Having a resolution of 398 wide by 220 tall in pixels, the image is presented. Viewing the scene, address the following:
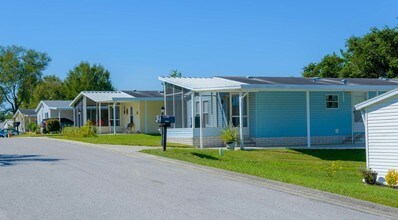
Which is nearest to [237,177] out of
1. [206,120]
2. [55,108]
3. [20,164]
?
[20,164]

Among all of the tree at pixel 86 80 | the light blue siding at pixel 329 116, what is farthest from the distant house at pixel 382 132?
the tree at pixel 86 80

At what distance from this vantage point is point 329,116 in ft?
92.8

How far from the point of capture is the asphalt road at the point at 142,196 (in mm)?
9188

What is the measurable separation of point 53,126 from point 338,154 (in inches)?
1268

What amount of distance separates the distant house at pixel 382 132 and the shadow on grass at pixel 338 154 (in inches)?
177

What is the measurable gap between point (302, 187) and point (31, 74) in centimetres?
8276

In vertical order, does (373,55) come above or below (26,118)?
above

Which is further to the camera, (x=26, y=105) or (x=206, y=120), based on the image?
(x=26, y=105)

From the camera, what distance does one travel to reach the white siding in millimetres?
17359

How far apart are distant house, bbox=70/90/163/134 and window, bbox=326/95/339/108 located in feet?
48.6

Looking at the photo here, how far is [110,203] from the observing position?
10.1 metres

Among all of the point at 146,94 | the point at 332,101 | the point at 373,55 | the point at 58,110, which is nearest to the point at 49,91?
the point at 58,110

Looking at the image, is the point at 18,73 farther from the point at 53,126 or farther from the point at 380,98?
the point at 380,98

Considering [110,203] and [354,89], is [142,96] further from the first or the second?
[110,203]
